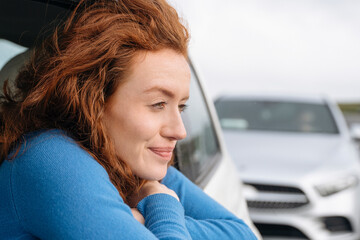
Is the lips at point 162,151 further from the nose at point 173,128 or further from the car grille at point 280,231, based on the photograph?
the car grille at point 280,231

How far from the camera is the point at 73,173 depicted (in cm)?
104

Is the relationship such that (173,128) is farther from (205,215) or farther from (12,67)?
(12,67)

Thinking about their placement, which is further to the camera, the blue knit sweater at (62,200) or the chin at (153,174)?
the chin at (153,174)

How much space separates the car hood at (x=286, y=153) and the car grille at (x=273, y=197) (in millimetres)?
106

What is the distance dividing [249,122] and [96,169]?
198 inches

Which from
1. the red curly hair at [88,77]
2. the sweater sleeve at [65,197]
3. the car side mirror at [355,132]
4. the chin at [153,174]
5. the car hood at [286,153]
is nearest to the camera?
the sweater sleeve at [65,197]

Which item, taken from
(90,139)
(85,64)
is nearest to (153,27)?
(85,64)

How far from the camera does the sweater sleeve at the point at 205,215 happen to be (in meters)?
1.47

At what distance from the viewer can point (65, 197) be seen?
1015mm

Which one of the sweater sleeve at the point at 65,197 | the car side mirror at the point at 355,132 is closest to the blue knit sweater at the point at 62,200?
the sweater sleeve at the point at 65,197

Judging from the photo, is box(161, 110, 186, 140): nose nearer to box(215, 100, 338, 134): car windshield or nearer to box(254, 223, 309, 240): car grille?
box(254, 223, 309, 240): car grille

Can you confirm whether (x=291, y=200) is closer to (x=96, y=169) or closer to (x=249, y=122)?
(x=249, y=122)

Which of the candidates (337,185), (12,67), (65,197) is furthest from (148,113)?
(337,185)

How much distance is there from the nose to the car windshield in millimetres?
A: 4580
